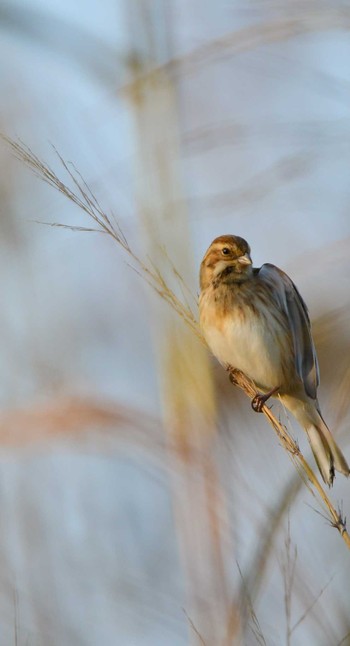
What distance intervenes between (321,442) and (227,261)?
0.77 m

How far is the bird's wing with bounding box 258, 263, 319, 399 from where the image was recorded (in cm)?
342

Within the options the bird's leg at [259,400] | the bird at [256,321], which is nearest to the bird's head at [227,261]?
the bird at [256,321]

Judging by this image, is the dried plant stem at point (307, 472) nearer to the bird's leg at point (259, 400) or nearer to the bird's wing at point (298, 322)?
the bird's leg at point (259, 400)

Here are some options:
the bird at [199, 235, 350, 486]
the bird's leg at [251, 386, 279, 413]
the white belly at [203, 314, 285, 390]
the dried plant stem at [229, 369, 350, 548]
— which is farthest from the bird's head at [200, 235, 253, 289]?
the dried plant stem at [229, 369, 350, 548]

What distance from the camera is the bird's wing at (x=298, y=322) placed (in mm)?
3422

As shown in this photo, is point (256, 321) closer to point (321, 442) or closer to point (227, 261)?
point (227, 261)

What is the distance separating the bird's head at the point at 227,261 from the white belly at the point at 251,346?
0.17m

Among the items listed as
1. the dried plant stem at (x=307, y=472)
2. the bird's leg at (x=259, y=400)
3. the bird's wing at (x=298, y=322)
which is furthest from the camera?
the bird's wing at (x=298, y=322)

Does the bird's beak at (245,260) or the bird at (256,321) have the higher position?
the bird's beak at (245,260)

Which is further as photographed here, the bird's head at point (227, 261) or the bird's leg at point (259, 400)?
the bird's head at point (227, 261)

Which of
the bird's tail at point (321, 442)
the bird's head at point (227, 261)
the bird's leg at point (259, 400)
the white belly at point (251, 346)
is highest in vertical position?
the bird's head at point (227, 261)

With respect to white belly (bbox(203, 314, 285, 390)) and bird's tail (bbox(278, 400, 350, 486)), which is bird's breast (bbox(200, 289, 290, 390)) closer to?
white belly (bbox(203, 314, 285, 390))

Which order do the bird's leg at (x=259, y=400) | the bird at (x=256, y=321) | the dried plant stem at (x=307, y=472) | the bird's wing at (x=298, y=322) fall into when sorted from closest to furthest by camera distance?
the dried plant stem at (x=307, y=472) → the bird's leg at (x=259, y=400) → the bird's wing at (x=298, y=322) → the bird at (x=256, y=321)

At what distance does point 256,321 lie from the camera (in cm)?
366
